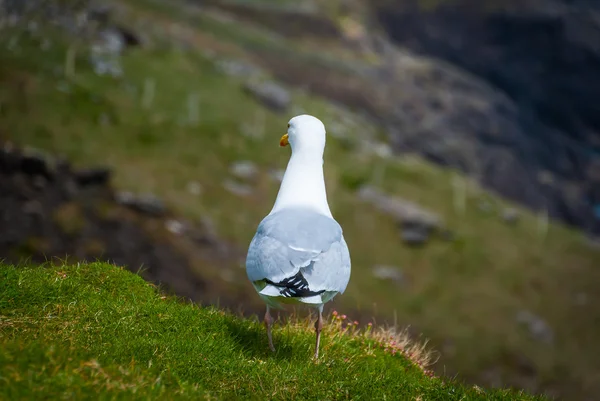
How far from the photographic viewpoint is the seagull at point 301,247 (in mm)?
8719

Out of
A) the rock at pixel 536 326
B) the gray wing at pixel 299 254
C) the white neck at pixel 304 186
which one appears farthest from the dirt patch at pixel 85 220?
the gray wing at pixel 299 254

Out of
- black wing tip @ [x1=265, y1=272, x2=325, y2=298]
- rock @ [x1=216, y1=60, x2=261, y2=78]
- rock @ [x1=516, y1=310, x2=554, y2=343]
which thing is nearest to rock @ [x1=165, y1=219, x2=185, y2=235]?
rock @ [x1=216, y1=60, x2=261, y2=78]

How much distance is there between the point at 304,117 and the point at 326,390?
485 cm

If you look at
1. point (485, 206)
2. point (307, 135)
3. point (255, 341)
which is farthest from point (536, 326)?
point (255, 341)

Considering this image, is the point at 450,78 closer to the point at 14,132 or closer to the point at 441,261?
the point at 441,261

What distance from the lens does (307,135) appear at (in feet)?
35.2

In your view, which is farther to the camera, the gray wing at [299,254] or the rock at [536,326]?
the rock at [536,326]

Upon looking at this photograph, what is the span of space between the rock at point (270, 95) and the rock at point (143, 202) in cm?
2299

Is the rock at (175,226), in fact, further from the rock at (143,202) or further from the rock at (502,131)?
the rock at (502,131)

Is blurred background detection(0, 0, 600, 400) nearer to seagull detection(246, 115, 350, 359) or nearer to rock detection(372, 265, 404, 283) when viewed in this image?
rock detection(372, 265, 404, 283)

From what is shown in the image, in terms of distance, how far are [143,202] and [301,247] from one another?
39599 mm

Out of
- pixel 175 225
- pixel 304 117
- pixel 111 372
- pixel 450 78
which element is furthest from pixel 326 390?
pixel 450 78

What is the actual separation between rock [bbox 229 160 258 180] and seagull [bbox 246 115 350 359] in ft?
144

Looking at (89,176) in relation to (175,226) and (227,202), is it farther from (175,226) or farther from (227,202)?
(227,202)
